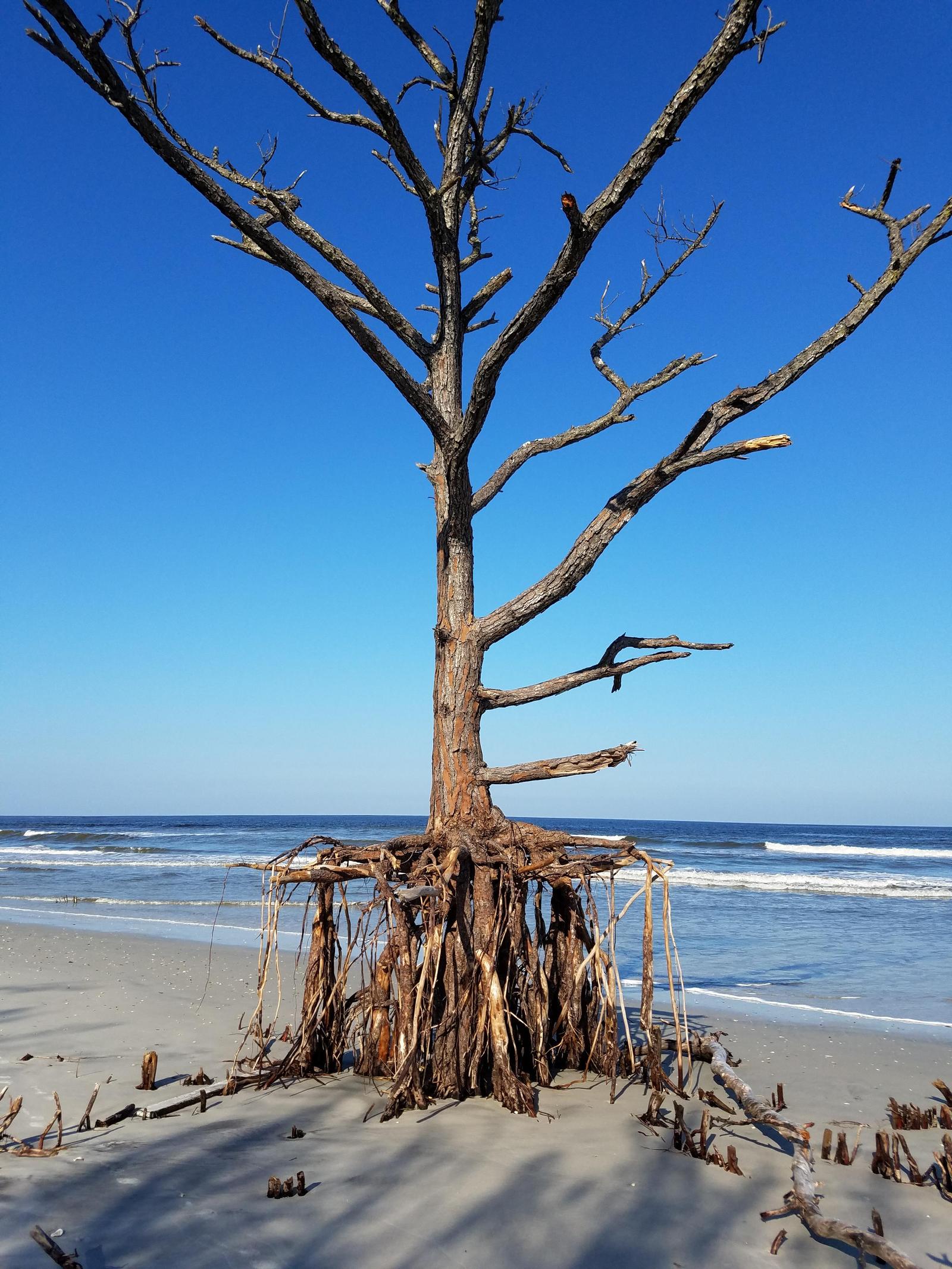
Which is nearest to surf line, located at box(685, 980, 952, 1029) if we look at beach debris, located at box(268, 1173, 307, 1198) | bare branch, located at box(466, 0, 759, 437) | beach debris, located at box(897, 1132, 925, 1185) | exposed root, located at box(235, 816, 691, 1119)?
exposed root, located at box(235, 816, 691, 1119)

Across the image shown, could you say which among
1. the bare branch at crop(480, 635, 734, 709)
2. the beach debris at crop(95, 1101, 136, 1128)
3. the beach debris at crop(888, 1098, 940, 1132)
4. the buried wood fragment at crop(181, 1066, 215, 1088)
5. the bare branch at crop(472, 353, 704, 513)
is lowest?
the beach debris at crop(888, 1098, 940, 1132)

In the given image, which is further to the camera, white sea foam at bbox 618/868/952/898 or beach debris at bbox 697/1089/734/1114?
white sea foam at bbox 618/868/952/898

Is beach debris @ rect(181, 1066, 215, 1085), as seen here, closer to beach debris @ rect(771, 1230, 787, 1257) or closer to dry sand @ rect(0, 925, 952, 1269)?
Result: dry sand @ rect(0, 925, 952, 1269)

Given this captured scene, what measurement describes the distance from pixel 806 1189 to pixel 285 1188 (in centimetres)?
217

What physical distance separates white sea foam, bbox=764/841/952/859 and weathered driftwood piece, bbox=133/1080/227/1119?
125ft

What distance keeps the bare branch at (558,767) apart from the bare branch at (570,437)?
1.77 m

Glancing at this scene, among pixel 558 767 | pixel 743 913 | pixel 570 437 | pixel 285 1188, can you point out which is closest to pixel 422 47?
pixel 570 437

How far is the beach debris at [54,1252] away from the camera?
263 cm

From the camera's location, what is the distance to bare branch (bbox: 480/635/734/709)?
198 inches

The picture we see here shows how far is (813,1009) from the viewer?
8727 millimetres

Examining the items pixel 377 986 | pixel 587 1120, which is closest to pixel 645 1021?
pixel 587 1120

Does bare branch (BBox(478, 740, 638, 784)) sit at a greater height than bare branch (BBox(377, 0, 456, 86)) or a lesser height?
lesser

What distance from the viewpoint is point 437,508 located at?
5.41 meters

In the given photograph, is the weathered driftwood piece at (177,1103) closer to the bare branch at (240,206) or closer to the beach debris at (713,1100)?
the beach debris at (713,1100)
